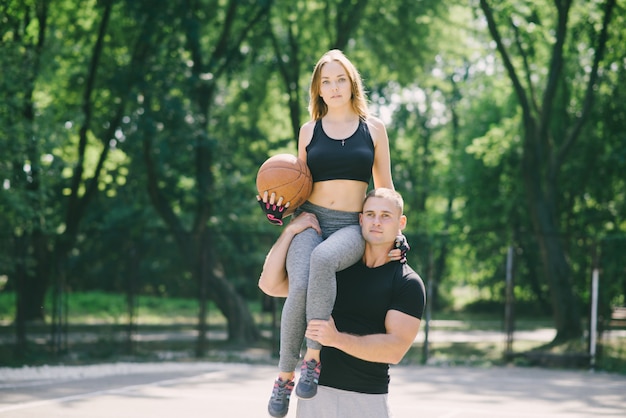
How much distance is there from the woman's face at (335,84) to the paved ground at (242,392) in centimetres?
554

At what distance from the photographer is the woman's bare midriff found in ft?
14.3

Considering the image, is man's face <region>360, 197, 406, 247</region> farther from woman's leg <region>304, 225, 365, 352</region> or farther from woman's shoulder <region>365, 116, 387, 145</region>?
woman's shoulder <region>365, 116, 387, 145</region>

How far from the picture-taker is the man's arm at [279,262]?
4.18 metres

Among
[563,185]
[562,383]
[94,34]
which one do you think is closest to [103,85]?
[94,34]

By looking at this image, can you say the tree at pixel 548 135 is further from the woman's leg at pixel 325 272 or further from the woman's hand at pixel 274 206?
the woman's leg at pixel 325 272

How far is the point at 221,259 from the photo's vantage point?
60.4ft

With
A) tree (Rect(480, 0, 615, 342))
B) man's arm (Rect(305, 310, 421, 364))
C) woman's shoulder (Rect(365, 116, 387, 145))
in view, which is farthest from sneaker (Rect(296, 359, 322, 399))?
tree (Rect(480, 0, 615, 342))

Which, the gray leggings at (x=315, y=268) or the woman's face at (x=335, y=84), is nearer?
the gray leggings at (x=315, y=268)

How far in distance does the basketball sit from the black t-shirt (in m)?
0.58

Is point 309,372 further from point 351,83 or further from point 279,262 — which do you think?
point 351,83

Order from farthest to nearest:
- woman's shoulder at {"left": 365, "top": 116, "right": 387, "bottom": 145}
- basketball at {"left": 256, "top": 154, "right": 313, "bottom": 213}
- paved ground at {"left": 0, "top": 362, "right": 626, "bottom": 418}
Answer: paved ground at {"left": 0, "top": 362, "right": 626, "bottom": 418} < woman's shoulder at {"left": 365, "top": 116, "right": 387, "bottom": 145} < basketball at {"left": 256, "top": 154, "right": 313, "bottom": 213}

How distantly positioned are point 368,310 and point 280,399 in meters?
0.68

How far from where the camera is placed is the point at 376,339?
3748 millimetres

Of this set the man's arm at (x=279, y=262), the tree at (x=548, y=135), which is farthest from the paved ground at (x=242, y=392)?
the man's arm at (x=279, y=262)
